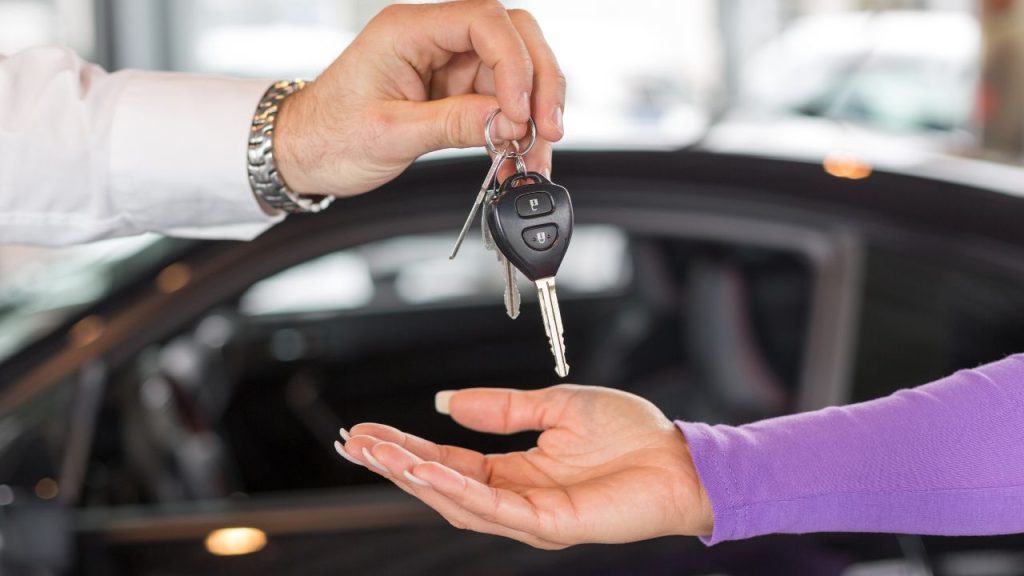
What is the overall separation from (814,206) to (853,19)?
22.9 feet

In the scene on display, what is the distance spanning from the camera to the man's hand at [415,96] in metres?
0.91

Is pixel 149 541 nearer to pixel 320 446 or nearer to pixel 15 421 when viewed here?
pixel 15 421

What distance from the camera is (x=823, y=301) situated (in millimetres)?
1705

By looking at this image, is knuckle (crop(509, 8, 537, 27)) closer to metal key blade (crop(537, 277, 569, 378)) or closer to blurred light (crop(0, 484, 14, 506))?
Result: metal key blade (crop(537, 277, 569, 378))

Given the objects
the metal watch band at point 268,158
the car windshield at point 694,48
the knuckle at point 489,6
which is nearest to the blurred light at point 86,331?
the metal watch band at point 268,158

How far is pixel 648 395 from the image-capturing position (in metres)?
2.18

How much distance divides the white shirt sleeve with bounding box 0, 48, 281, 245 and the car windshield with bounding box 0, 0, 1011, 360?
13.5ft

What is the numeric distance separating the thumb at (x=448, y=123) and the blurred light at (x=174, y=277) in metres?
0.76

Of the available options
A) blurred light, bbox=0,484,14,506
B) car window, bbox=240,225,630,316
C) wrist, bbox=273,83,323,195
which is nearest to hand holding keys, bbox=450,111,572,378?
wrist, bbox=273,83,323,195

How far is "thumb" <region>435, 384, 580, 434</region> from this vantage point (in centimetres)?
98

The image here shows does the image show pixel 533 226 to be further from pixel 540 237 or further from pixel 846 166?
pixel 846 166

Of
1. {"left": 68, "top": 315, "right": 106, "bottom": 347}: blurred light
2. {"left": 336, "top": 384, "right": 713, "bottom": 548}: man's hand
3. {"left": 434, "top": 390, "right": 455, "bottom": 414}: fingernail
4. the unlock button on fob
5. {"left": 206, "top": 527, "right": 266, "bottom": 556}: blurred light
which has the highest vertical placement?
the unlock button on fob

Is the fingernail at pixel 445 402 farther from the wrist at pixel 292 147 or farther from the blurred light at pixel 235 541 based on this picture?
the blurred light at pixel 235 541

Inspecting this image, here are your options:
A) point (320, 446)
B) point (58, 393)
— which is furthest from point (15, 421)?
point (320, 446)
